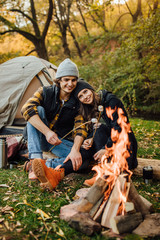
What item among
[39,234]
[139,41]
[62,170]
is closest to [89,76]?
[139,41]

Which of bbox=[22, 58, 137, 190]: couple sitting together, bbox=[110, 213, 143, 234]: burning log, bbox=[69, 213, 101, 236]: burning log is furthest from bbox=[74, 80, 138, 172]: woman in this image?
bbox=[69, 213, 101, 236]: burning log

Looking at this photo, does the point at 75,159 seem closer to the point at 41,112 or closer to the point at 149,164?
the point at 41,112

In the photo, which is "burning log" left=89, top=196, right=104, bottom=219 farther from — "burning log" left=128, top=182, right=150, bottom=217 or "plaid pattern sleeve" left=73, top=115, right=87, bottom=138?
"plaid pattern sleeve" left=73, top=115, right=87, bottom=138

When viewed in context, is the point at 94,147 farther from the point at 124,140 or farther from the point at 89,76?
the point at 89,76

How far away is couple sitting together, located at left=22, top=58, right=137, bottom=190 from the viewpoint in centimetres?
265

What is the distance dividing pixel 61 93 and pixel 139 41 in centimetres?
449

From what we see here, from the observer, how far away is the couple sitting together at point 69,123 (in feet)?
8.69

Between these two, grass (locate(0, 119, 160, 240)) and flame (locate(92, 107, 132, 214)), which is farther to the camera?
flame (locate(92, 107, 132, 214))

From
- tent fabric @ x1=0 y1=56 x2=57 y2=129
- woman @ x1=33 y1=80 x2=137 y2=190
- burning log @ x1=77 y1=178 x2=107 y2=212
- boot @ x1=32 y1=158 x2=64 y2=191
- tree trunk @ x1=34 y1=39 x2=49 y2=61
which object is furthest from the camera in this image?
tree trunk @ x1=34 y1=39 x2=49 y2=61

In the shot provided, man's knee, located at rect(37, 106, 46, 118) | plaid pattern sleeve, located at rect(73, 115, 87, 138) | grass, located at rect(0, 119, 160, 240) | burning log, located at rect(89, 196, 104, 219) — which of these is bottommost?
grass, located at rect(0, 119, 160, 240)

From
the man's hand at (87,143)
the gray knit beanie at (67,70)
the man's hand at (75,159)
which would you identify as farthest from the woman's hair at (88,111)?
the man's hand at (75,159)

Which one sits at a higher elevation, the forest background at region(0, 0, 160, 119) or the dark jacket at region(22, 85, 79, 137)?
the forest background at region(0, 0, 160, 119)

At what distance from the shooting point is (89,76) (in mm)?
12875

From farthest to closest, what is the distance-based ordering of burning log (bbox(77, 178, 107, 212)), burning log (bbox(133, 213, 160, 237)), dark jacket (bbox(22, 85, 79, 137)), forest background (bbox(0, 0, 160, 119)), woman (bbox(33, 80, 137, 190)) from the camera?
1. forest background (bbox(0, 0, 160, 119))
2. dark jacket (bbox(22, 85, 79, 137))
3. woman (bbox(33, 80, 137, 190))
4. burning log (bbox(77, 178, 107, 212))
5. burning log (bbox(133, 213, 160, 237))
